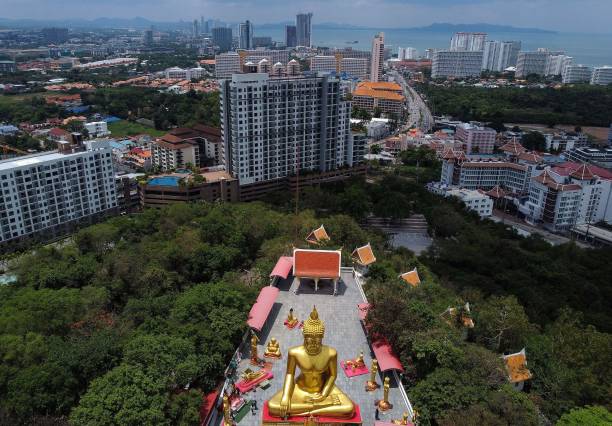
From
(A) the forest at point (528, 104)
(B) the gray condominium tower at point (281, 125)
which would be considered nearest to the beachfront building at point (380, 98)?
(A) the forest at point (528, 104)

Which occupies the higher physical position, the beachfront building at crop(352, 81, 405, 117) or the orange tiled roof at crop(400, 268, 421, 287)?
the beachfront building at crop(352, 81, 405, 117)

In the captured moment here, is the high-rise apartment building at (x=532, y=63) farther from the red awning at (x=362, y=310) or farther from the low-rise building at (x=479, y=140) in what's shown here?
the red awning at (x=362, y=310)

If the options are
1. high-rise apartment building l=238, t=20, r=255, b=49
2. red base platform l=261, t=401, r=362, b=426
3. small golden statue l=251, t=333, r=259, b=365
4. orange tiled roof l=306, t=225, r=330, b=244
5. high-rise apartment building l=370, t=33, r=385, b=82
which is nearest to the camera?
red base platform l=261, t=401, r=362, b=426

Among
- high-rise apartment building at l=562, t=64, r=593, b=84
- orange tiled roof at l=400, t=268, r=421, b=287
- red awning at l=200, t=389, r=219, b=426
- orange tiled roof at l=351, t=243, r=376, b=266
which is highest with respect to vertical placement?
high-rise apartment building at l=562, t=64, r=593, b=84

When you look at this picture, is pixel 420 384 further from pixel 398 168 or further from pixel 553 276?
pixel 398 168

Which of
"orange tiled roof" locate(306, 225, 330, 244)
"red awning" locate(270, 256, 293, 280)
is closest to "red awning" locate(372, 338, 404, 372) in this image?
"red awning" locate(270, 256, 293, 280)

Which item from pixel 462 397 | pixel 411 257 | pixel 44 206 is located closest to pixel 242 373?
pixel 462 397

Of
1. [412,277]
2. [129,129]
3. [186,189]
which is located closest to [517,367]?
[412,277]

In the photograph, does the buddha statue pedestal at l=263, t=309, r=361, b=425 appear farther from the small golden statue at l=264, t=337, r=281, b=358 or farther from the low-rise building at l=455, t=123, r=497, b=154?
the low-rise building at l=455, t=123, r=497, b=154
